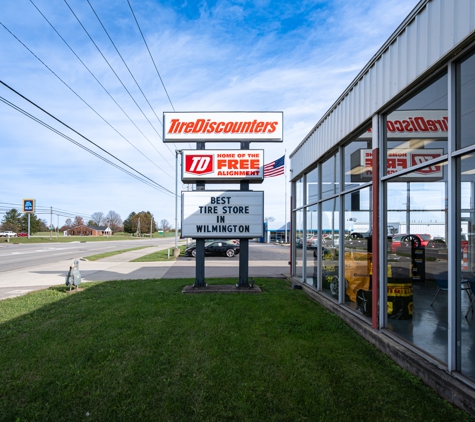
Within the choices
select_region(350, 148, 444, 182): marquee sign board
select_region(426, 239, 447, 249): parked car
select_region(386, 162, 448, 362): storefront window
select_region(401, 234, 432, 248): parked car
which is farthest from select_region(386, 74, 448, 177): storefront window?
select_region(401, 234, 432, 248): parked car

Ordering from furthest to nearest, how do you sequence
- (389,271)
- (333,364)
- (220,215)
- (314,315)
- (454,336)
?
(220,215) < (314,315) < (389,271) < (333,364) < (454,336)

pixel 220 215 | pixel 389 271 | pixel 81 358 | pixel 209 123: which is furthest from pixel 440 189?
pixel 209 123

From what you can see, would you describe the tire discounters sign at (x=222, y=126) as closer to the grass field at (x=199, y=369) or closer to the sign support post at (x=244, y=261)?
the sign support post at (x=244, y=261)

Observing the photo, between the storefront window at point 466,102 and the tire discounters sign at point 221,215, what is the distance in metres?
6.52

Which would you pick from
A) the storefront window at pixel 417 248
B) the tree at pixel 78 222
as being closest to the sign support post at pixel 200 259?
the storefront window at pixel 417 248

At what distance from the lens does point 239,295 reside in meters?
9.01

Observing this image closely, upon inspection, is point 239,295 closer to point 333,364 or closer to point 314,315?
point 314,315

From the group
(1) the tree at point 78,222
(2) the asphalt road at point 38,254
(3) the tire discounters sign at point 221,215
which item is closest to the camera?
(3) the tire discounters sign at point 221,215

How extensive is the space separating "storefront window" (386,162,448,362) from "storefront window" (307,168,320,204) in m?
3.26

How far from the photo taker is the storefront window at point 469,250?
12.2ft

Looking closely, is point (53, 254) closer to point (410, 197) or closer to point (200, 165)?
point (200, 165)

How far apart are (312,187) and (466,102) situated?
19.8ft

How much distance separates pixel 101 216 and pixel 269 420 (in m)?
159

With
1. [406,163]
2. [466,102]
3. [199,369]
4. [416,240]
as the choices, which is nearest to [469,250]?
[416,240]
